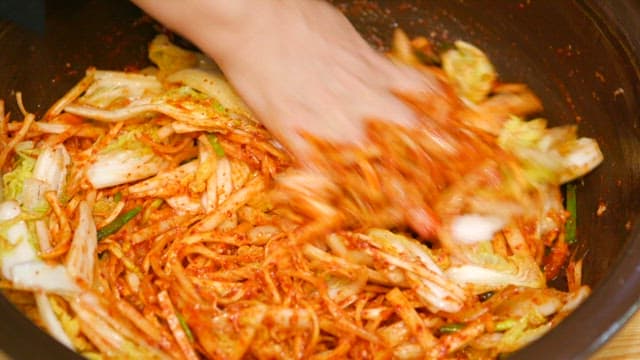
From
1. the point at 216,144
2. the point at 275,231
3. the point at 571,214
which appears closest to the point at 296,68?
the point at 216,144

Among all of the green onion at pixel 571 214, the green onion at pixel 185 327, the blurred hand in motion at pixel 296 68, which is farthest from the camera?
the green onion at pixel 571 214

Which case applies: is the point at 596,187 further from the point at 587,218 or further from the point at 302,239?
the point at 302,239

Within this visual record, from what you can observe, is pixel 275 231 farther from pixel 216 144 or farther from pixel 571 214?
pixel 571 214

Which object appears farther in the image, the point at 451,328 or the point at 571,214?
the point at 571,214

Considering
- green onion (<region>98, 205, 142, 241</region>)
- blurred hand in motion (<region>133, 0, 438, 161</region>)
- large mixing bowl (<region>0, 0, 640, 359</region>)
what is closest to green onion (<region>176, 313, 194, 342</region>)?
green onion (<region>98, 205, 142, 241</region>)

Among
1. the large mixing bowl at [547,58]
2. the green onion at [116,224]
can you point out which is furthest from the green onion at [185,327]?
the large mixing bowl at [547,58]

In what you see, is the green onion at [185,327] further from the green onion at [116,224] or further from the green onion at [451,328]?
the green onion at [451,328]
